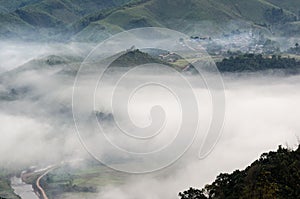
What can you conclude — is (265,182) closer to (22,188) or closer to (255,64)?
(22,188)

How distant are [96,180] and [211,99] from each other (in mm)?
43052

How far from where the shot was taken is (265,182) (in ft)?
120

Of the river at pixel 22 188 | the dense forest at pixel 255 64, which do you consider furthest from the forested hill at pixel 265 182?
the dense forest at pixel 255 64

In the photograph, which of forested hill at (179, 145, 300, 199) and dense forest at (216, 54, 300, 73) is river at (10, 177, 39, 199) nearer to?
forested hill at (179, 145, 300, 199)

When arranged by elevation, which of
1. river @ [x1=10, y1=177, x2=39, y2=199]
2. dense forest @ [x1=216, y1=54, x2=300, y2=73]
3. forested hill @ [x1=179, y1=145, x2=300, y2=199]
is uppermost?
dense forest @ [x1=216, y1=54, x2=300, y2=73]

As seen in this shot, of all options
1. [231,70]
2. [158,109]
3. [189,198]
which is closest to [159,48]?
[231,70]

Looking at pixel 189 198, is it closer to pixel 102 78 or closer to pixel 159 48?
pixel 102 78

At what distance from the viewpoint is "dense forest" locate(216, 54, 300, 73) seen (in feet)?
495

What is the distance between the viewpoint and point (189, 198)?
42.2 m

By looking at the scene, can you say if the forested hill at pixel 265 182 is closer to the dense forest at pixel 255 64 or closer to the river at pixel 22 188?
the river at pixel 22 188

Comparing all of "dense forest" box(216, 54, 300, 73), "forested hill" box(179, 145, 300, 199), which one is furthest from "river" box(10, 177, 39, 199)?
"dense forest" box(216, 54, 300, 73)

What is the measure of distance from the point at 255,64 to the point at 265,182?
116229 millimetres

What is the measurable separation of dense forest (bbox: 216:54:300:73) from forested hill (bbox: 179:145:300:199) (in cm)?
10794

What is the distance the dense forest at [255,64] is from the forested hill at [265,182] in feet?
354
